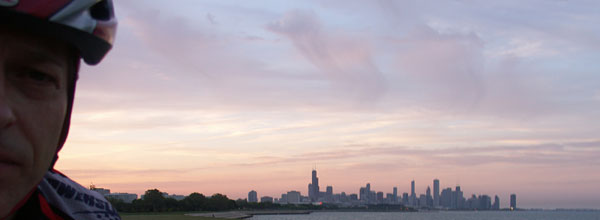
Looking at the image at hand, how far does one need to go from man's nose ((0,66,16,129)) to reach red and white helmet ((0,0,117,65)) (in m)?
0.12

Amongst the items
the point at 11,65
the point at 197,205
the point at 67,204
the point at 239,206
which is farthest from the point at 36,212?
the point at 239,206

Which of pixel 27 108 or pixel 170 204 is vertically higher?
pixel 27 108

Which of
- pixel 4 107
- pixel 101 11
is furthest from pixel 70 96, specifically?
pixel 4 107

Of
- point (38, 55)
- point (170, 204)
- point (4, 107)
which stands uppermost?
point (38, 55)

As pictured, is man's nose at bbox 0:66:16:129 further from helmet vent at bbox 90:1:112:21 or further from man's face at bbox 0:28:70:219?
helmet vent at bbox 90:1:112:21

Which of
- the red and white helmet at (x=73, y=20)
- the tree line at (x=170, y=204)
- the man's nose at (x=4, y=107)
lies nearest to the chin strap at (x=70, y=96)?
the red and white helmet at (x=73, y=20)

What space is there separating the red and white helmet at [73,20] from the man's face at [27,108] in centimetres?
3

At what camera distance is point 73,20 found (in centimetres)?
125

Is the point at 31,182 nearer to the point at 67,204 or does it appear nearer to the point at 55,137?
the point at 55,137

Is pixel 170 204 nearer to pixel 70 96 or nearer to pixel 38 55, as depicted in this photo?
pixel 70 96

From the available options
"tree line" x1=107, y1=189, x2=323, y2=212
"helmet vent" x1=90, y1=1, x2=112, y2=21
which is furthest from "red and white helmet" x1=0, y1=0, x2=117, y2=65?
"tree line" x1=107, y1=189, x2=323, y2=212

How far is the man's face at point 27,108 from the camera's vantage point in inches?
43.4

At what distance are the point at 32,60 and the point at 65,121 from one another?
0.97 ft

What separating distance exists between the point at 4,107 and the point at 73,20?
280 mm
